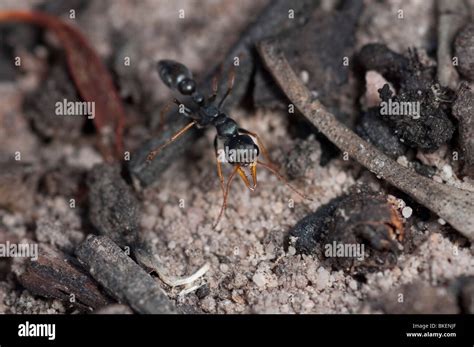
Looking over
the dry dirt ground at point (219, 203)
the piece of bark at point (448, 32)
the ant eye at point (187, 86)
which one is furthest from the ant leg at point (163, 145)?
the piece of bark at point (448, 32)

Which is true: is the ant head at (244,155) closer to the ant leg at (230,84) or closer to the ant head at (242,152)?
the ant head at (242,152)

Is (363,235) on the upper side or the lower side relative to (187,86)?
lower

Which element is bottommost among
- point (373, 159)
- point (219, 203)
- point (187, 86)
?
point (219, 203)
